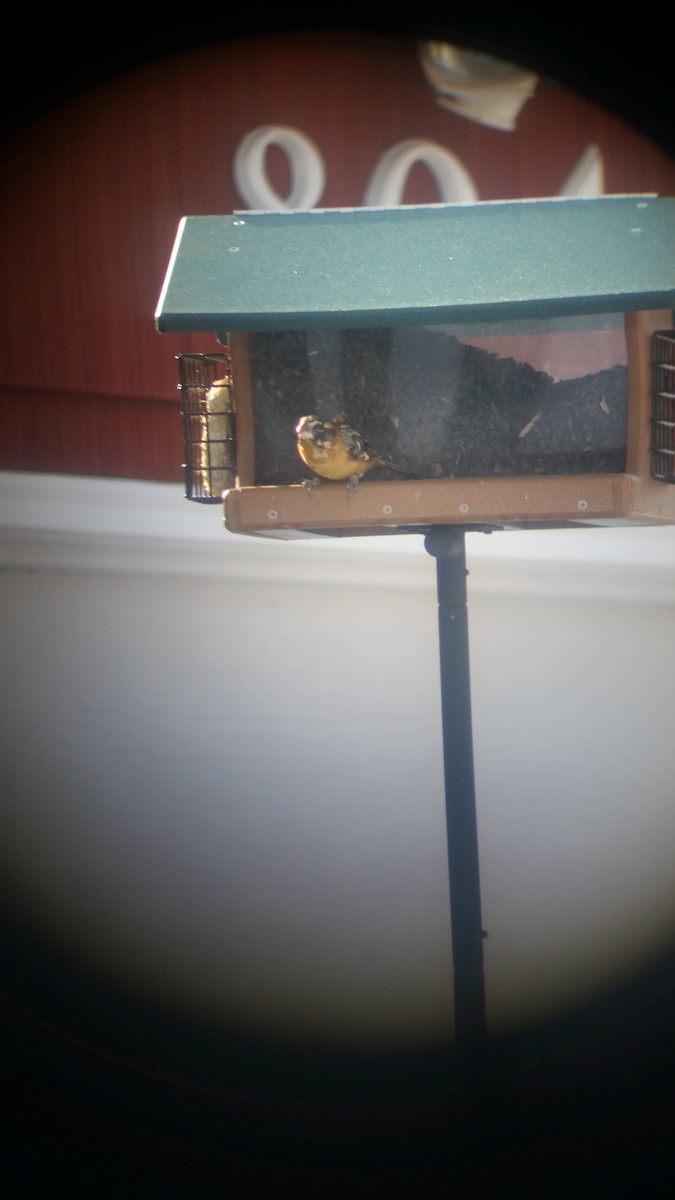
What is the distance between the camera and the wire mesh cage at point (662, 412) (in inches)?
41.2

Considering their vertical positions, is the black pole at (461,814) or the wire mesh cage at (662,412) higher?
the wire mesh cage at (662,412)

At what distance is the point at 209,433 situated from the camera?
1159 mm

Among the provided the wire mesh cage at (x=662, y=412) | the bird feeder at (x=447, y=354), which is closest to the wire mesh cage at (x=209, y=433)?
the bird feeder at (x=447, y=354)

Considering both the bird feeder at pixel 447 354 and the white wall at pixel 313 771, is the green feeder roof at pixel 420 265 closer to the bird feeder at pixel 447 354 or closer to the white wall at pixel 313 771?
the bird feeder at pixel 447 354

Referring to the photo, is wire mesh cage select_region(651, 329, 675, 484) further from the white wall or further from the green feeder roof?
the white wall

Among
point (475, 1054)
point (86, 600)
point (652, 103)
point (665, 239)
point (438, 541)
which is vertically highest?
point (652, 103)

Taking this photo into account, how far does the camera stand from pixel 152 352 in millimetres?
2016

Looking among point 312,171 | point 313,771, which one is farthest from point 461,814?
point 312,171

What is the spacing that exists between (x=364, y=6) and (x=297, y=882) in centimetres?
154

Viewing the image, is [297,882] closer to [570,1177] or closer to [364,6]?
[570,1177]

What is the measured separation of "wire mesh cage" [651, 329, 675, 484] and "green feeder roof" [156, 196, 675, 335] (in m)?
0.12

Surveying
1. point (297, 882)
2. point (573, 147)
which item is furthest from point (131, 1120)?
point (573, 147)

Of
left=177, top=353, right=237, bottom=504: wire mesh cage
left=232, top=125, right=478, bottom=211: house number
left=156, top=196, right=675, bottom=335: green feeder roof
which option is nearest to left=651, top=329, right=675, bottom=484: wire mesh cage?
left=156, top=196, right=675, bottom=335: green feeder roof

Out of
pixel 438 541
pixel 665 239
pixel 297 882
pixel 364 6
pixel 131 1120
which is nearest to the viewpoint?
pixel 665 239
